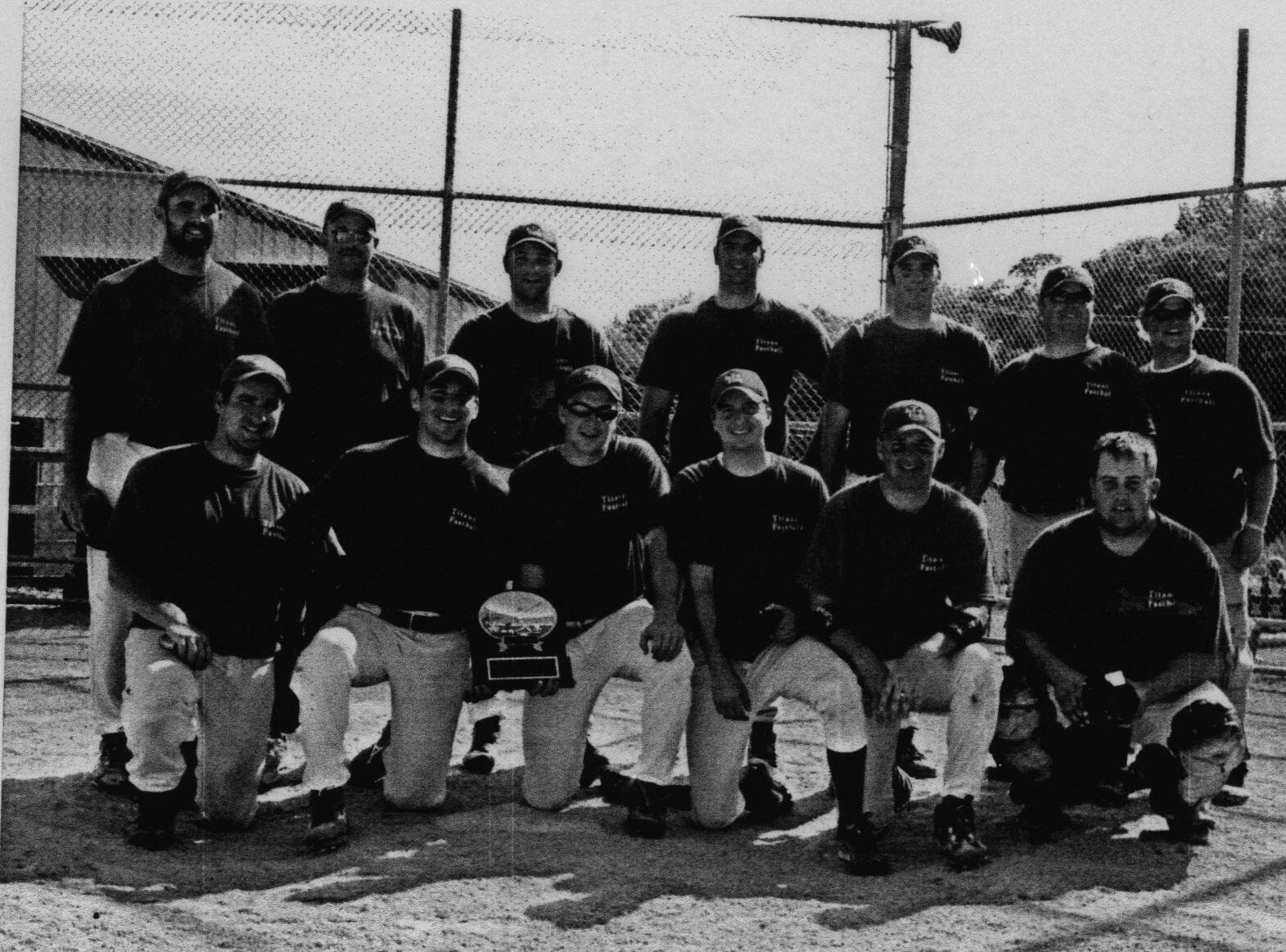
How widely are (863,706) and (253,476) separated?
6.76 ft

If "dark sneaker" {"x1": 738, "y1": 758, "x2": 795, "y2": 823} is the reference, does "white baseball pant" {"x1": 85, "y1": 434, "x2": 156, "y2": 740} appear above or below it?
above

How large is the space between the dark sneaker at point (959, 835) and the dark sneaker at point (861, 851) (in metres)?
0.19

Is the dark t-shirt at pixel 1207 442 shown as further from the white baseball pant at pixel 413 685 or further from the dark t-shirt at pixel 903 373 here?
the white baseball pant at pixel 413 685

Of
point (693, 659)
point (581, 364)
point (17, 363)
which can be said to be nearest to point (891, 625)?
point (693, 659)

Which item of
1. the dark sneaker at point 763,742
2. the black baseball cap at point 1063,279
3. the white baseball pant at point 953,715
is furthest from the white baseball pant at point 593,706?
the black baseball cap at point 1063,279

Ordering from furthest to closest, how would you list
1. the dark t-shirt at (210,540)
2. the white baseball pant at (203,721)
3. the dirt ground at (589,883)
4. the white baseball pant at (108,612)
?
1. the white baseball pant at (108,612)
2. the dark t-shirt at (210,540)
3. the white baseball pant at (203,721)
4. the dirt ground at (589,883)

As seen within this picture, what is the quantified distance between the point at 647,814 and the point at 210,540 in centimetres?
162

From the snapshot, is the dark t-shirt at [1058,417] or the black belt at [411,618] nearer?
the black belt at [411,618]

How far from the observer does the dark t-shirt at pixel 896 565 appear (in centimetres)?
418

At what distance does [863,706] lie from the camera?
4.11 meters

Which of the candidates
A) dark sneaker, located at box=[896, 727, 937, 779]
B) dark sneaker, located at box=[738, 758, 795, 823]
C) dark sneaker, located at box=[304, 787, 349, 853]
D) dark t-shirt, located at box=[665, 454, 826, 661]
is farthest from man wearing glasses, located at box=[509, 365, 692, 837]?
dark sneaker, located at box=[896, 727, 937, 779]

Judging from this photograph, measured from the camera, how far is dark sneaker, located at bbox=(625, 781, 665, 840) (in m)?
4.14

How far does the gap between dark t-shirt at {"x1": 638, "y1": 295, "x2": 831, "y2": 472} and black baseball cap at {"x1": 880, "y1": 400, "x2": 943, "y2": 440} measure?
817mm

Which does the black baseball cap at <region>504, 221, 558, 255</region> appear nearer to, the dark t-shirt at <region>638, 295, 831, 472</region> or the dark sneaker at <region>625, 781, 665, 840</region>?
the dark t-shirt at <region>638, 295, 831, 472</region>
